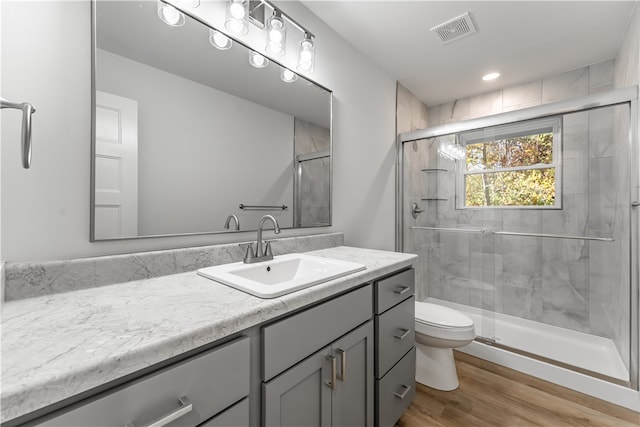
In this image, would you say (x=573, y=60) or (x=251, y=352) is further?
(x=573, y=60)

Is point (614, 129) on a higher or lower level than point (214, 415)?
higher

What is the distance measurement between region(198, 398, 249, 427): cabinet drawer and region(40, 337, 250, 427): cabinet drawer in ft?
0.05

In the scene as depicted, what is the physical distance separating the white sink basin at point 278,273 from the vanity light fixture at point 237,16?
1068 mm

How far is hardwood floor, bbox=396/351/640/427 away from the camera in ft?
4.92

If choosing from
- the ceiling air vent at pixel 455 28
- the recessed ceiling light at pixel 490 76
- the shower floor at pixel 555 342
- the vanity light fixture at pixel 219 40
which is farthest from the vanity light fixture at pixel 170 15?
the shower floor at pixel 555 342

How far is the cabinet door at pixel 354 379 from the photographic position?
3.25 feet

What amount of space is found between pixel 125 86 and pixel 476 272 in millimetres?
2856

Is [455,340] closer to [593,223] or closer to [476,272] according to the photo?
[476,272]

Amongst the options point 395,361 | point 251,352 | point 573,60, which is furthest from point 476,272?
point 251,352

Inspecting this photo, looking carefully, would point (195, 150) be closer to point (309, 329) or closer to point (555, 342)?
point (309, 329)

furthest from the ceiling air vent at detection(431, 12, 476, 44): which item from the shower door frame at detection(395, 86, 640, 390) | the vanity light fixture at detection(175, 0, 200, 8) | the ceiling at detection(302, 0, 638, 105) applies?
the vanity light fixture at detection(175, 0, 200, 8)

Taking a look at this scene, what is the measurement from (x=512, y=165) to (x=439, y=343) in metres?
1.63

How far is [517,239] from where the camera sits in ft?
8.23

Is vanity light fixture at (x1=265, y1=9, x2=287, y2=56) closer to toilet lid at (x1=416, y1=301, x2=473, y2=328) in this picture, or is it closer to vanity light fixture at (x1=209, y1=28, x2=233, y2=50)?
vanity light fixture at (x1=209, y1=28, x2=233, y2=50)
